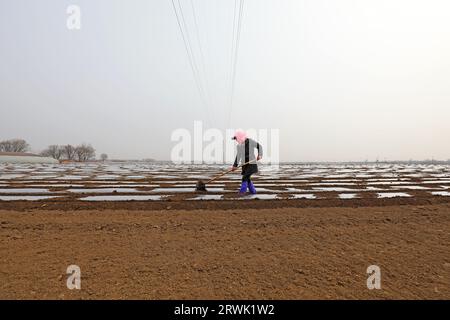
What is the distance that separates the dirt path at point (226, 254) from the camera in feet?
9.16

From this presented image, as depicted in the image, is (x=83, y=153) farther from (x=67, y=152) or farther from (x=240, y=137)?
(x=240, y=137)

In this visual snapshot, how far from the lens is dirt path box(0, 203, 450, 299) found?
2.79 metres

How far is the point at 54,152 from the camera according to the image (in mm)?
113625

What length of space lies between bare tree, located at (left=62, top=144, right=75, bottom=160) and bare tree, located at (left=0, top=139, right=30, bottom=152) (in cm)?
1411

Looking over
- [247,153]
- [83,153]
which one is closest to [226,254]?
[247,153]

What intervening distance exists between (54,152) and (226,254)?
435ft

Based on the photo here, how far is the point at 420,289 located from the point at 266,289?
163 cm

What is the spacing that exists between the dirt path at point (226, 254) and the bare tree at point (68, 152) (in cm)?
12424

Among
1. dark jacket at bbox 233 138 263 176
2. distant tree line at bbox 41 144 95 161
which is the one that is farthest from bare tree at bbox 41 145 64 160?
dark jacket at bbox 233 138 263 176

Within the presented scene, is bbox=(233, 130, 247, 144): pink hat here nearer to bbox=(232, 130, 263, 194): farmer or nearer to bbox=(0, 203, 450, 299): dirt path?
bbox=(232, 130, 263, 194): farmer

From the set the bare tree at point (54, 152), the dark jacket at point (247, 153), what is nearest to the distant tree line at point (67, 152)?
the bare tree at point (54, 152)

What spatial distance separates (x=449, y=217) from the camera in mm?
5617

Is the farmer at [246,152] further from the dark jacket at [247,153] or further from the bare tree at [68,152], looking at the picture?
the bare tree at [68,152]
